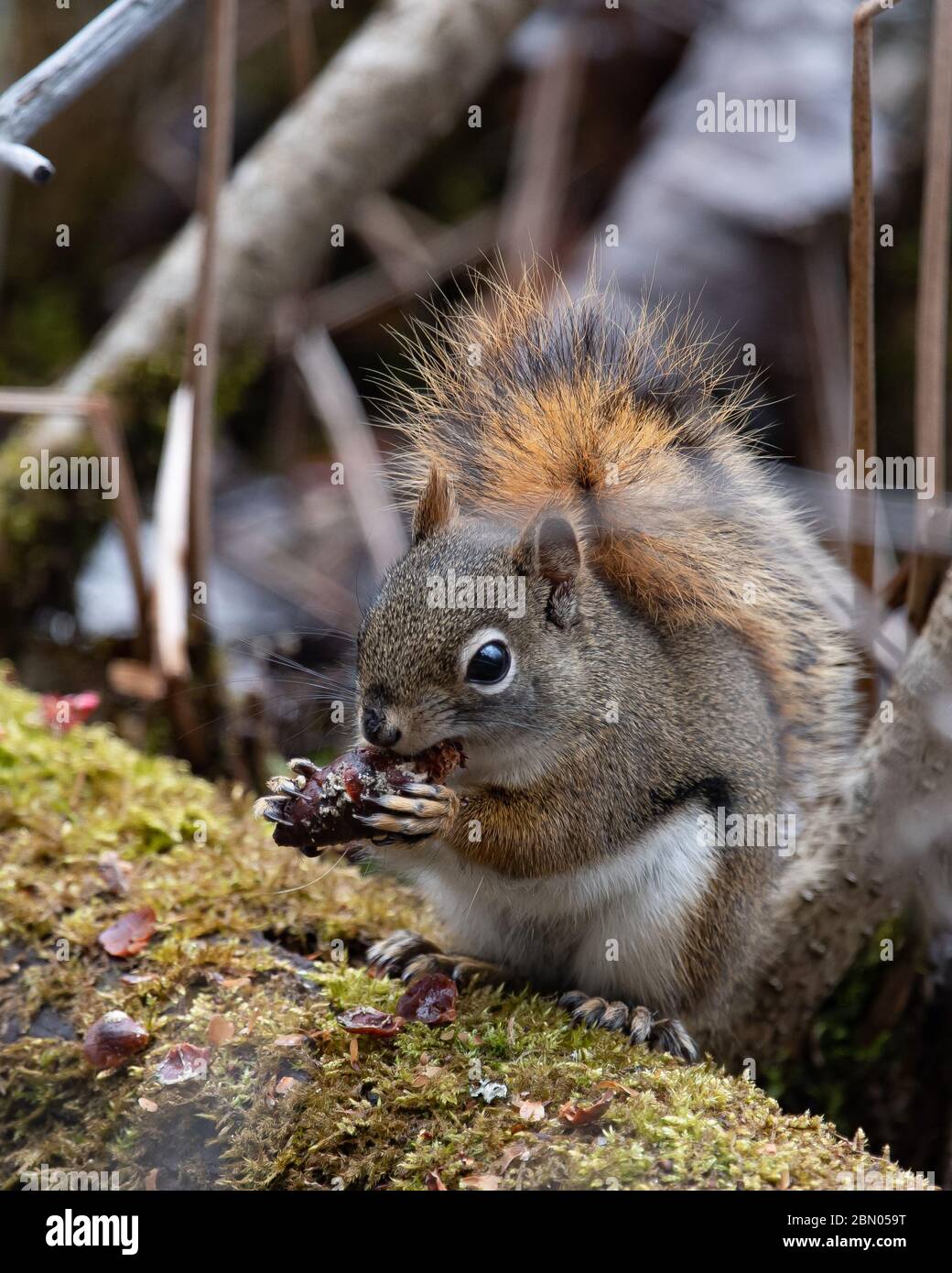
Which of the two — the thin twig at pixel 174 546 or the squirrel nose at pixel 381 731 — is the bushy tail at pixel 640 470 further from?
the thin twig at pixel 174 546

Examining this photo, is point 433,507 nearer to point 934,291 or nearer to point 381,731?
point 381,731

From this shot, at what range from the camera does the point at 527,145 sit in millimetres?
6023

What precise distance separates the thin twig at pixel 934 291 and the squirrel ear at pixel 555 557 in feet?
2.99

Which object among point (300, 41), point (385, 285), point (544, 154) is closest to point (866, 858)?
point (300, 41)

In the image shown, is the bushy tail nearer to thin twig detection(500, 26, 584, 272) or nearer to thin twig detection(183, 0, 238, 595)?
thin twig detection(183, 0, 238, 595)

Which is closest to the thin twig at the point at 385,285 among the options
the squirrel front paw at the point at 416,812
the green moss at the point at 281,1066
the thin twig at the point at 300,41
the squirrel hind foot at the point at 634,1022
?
the thin twig at the point at 300,41

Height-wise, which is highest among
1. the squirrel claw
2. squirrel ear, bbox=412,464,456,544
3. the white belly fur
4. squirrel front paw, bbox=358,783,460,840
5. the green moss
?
squirrel ear, bbox=412,464,456,544

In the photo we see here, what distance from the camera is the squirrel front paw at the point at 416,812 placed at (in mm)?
2209

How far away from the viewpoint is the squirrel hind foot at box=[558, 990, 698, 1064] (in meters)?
2.40

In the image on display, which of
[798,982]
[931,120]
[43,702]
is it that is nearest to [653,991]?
[798,982]

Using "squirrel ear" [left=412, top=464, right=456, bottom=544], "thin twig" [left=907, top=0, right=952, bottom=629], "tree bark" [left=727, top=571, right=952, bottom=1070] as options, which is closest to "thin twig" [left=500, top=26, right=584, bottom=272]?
"thin twig" [left=907, top=0, right=952, bottom=629]

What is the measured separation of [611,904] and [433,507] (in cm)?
88

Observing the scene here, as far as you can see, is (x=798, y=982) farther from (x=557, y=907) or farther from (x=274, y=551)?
(x=274, y=551)

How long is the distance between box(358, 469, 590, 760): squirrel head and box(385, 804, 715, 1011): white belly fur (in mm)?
279
